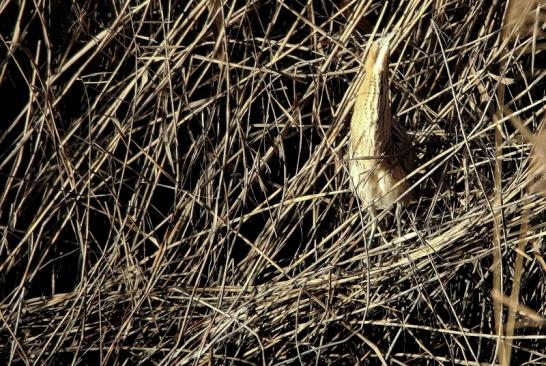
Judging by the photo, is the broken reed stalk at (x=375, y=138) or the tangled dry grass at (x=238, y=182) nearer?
the broken reed stalk at (x=375, y=138)

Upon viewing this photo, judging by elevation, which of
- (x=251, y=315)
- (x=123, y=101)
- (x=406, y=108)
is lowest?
(x=251, y=315)

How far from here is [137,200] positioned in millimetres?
2301

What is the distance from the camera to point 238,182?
7.47 ft

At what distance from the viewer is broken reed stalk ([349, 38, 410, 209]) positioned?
205 centimetres

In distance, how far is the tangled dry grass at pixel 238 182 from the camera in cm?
215

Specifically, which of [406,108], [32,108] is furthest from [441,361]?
[32,108]

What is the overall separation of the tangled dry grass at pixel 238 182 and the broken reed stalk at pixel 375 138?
0.06m

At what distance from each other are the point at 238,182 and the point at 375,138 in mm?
347

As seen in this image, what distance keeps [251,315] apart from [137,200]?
406mm

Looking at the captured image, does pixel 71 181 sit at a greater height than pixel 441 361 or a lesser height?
greater

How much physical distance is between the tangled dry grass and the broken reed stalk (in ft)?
0.19

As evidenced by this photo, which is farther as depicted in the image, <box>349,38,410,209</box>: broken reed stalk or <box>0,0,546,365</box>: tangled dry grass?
<box>0,0,546,365</box>: tangled dry grass

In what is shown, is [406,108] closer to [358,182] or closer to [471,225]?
[358,182]

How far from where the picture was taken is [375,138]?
7.27 ft
